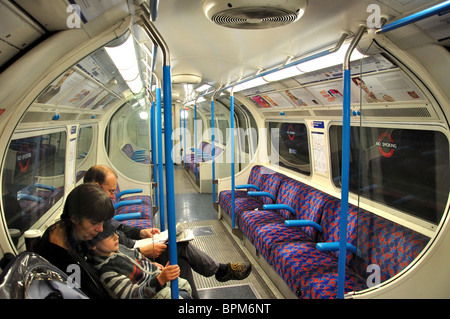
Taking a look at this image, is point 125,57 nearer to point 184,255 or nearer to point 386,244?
point 184,255

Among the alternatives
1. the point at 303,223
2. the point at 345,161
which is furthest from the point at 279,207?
the point at 345,161

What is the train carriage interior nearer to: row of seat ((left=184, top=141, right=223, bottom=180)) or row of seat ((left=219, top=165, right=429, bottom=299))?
row of seat ((left=219, top=165, right=429, bottom=299))

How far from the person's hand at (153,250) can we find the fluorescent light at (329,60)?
82.6 inches

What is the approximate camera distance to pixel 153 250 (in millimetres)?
2430

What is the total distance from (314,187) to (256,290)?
162 centimetres

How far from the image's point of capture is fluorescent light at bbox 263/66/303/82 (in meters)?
3.32

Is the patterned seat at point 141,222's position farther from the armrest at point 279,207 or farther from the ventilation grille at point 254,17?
the ventilation grille at point 254,17

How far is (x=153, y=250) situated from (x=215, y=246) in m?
2.83

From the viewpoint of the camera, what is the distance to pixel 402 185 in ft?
8.89

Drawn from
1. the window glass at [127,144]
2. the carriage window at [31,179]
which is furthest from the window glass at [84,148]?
the window glass at [127,144]

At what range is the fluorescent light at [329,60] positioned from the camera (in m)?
2.57

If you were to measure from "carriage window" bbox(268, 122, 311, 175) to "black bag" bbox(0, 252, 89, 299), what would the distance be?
13.6ft
